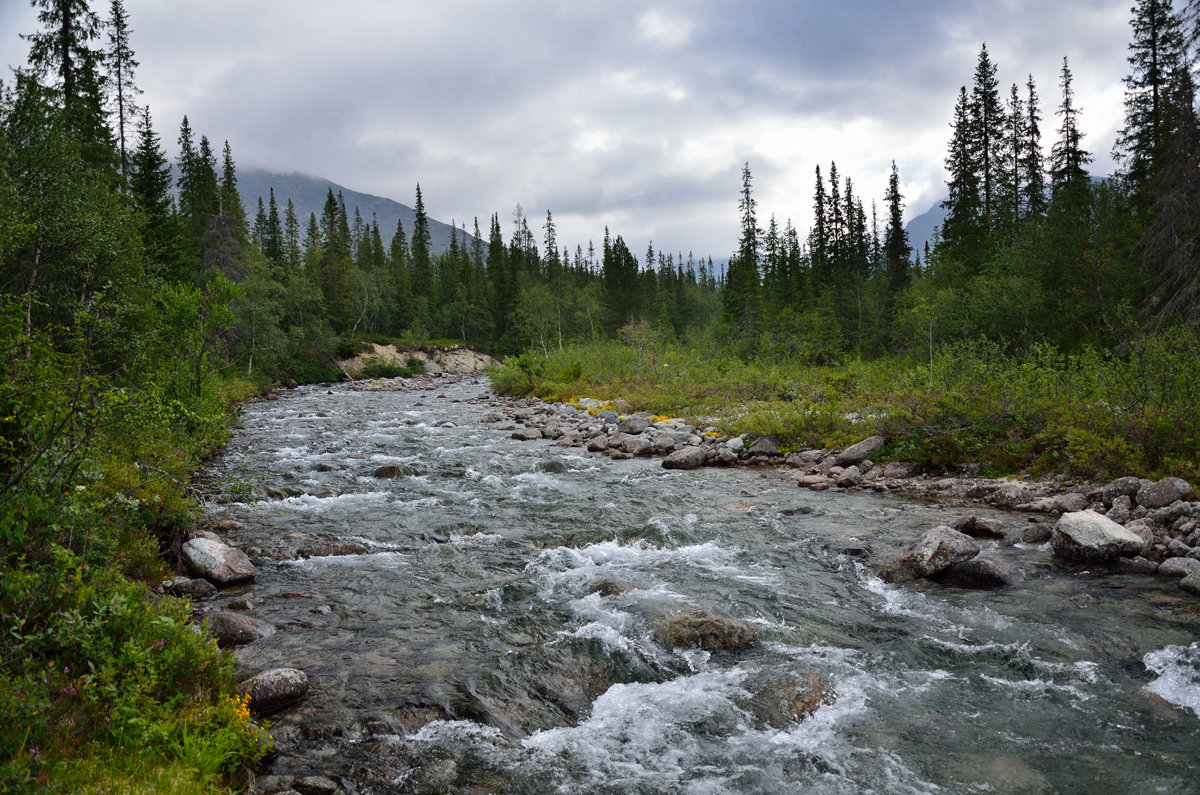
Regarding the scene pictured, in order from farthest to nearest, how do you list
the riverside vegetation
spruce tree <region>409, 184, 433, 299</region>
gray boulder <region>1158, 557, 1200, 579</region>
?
spruce tree <region>409, 184, 433, 299</region> < gray boulder <region>1158, 557, 1200, 579</region> < the riverside vegetation

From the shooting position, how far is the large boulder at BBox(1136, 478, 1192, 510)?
852cm

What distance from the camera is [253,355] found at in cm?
3969

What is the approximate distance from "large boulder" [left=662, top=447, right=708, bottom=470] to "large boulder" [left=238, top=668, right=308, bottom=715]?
11622 mm

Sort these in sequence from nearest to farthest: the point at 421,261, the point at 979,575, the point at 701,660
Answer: the point at 701,660 → the point at 979,575 → the point at 421,261

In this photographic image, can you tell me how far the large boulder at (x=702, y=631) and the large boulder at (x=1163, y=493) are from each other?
21.8 ft

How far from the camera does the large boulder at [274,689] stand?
492cm

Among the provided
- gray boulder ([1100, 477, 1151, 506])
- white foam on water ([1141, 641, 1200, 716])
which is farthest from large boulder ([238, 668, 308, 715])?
gray boulder ([1100, 477, 1151, 506])

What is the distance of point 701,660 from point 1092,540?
5697mm

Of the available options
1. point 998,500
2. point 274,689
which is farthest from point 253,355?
point 998,500

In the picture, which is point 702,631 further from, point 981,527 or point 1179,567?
Result: point 1179,567

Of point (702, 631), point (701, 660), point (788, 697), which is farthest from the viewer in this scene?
point (702, 631)

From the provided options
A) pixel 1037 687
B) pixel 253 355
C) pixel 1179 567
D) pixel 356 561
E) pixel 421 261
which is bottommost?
pixel 1037 687

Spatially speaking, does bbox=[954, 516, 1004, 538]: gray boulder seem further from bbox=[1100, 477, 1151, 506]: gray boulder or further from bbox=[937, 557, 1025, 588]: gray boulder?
bbox=[1100, 477, 1151, 506]: gray boulder

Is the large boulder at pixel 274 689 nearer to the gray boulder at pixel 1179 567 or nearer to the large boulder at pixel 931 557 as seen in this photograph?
the large boulder at pixel 931 557
